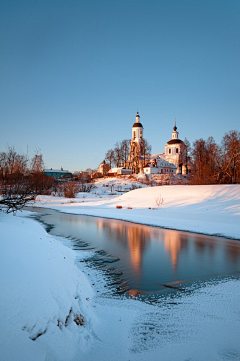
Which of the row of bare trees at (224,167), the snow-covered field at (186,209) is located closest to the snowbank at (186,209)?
the snow-covered field at (186,209)

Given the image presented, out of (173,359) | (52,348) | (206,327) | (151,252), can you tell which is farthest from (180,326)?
(151,252)

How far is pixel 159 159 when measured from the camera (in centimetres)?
7588

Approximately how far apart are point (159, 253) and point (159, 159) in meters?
68.1

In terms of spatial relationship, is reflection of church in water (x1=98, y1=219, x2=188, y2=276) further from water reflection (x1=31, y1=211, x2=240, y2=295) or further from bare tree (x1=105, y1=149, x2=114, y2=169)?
bare tree (x1=105, y1=149, x2=114, y2=169)

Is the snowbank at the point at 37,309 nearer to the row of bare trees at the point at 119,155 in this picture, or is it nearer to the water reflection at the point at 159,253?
the water reflection at the point at 159,253

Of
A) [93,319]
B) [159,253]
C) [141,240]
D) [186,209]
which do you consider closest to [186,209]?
[186,209]

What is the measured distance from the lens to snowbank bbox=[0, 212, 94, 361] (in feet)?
8.79

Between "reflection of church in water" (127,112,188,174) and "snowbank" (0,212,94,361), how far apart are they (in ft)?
207

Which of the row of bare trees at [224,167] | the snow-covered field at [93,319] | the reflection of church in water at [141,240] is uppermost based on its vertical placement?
the row of bare trees at [224,167]

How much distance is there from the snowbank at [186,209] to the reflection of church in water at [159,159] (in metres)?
43.1

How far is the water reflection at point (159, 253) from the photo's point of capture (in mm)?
6602

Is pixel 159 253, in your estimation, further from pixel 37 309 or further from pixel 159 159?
pixel 159 159

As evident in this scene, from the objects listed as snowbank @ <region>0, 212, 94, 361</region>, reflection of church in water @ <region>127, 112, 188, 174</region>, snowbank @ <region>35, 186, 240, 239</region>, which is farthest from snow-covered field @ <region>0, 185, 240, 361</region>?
reflection of church in water @ <region>127, 112, 188, 174</region>

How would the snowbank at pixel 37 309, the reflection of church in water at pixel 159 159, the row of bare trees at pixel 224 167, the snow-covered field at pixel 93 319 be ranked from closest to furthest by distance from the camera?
the snowbank at pixel 37 309 < the snow-covered field at pixel 93 319 < the row of bare trees at pixel 224 167 < the reflection of church in water at pixel 159 159
